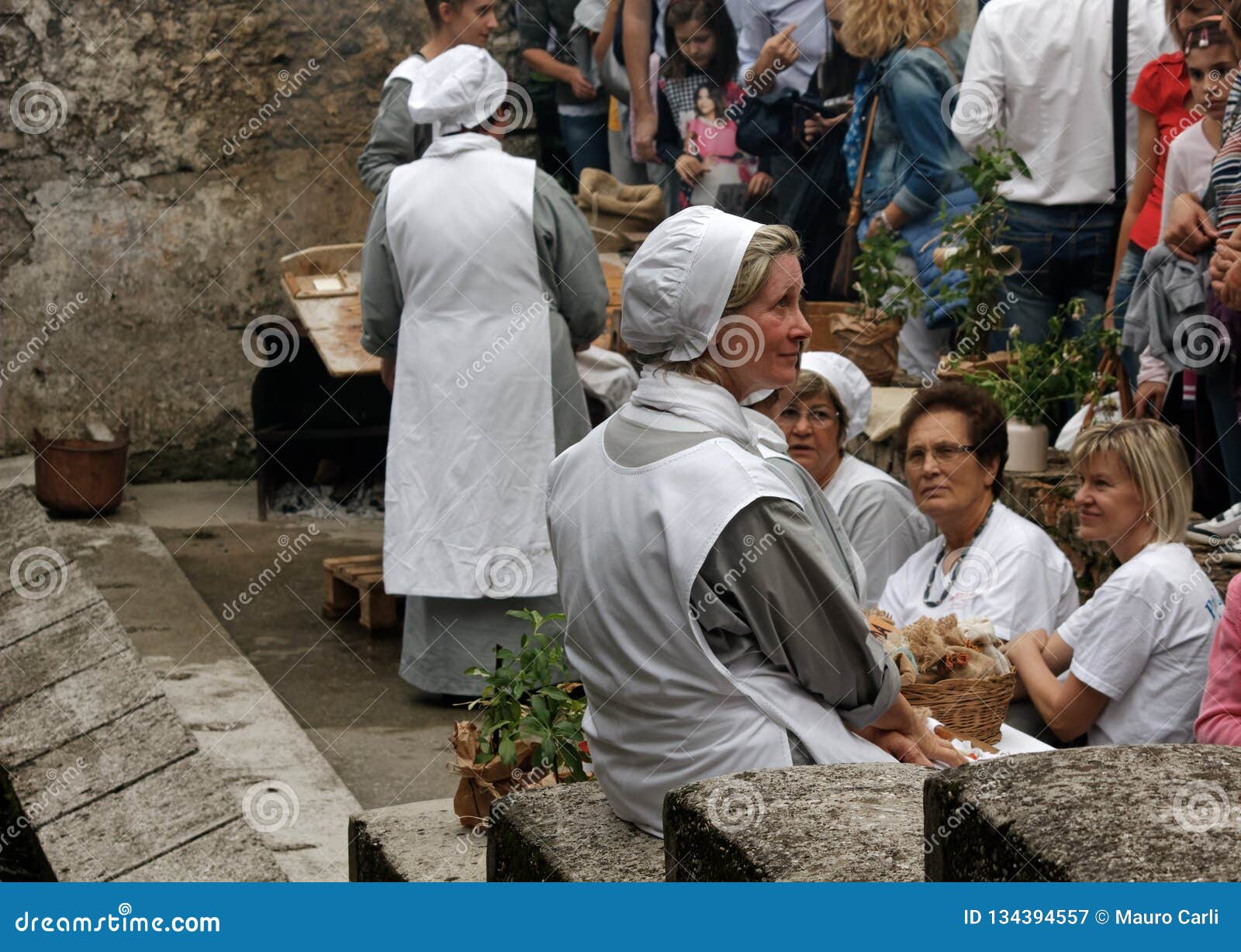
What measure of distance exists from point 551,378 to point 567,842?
311cm

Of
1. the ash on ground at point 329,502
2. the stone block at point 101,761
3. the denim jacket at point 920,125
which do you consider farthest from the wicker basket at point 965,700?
the ash on ground at point 329,502

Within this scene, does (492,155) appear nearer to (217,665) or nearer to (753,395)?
(217,665)

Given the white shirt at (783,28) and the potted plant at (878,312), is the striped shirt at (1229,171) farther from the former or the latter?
the white shirt at (783,28)

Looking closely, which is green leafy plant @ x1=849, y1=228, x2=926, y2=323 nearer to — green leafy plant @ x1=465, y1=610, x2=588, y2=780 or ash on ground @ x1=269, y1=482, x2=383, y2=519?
green leafy plant @ x1=465, y1=610, x2=588, y2=780

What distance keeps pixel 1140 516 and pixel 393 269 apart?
9.26 ft

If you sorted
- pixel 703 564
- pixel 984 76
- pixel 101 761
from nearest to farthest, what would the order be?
pixel 703 564, pixel 101 761, pixel 984 76

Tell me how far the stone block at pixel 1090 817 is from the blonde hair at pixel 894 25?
15.3ft

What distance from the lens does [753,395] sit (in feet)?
9.41

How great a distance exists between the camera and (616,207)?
27.6 ft

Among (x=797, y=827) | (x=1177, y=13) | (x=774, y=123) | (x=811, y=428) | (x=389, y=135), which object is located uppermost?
(x=1177, y=13)

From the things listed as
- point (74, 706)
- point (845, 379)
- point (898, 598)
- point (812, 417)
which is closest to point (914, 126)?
point (845, 379)

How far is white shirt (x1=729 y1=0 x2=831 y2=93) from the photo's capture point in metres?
7.18

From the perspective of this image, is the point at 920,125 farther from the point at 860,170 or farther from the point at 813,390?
the point at 813,390

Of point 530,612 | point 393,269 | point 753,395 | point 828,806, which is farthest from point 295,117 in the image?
point 828,806
